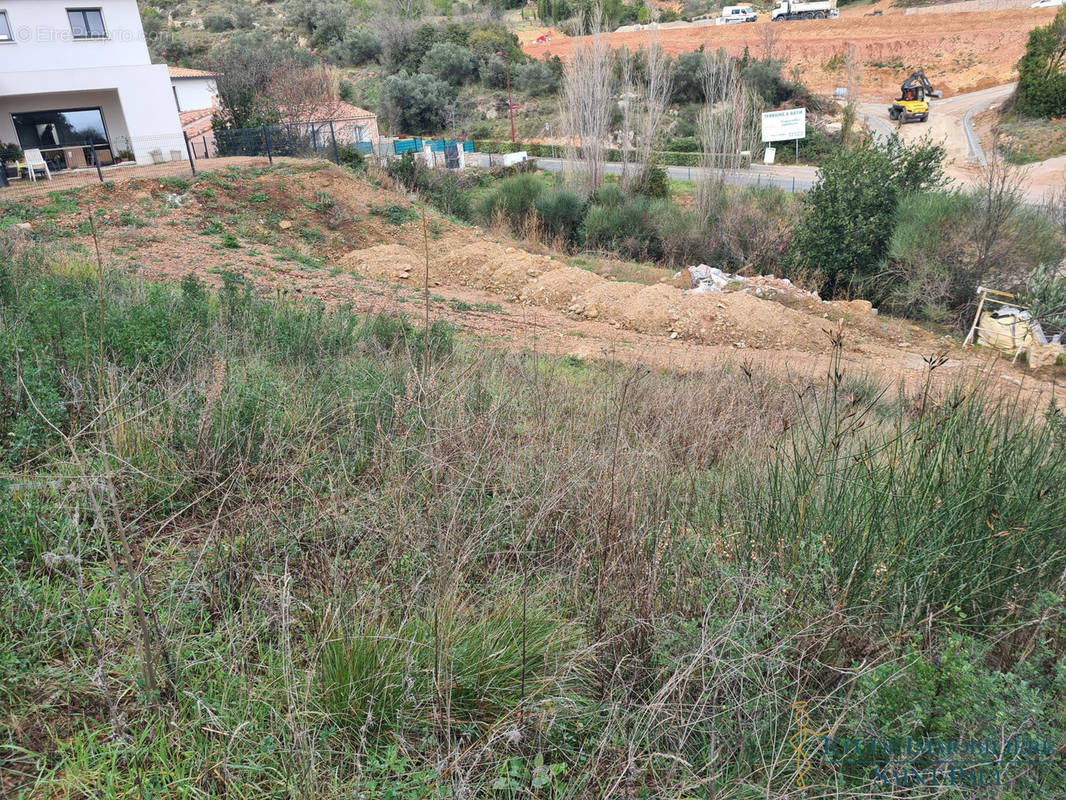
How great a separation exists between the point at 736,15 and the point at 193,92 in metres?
52.4

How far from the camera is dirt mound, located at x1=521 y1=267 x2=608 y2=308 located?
1490 cm

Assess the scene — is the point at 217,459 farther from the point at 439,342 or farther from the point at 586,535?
the point at 439,342

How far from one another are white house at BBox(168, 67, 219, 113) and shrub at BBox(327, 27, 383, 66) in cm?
2260

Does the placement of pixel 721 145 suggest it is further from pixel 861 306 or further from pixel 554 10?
pixel 554 10

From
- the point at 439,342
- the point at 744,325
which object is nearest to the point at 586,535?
the point at 439,342

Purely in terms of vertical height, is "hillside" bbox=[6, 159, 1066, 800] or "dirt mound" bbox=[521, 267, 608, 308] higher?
"hillside" bbox=[6, 159, 1066, 800]

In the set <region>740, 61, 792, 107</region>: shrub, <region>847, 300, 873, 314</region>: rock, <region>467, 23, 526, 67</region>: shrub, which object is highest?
<region>467, 23, 526, 67</region>: shrub

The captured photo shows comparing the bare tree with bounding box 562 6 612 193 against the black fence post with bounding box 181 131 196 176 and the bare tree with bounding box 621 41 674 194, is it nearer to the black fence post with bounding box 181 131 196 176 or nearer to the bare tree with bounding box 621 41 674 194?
the bare tree with bounding box 621 41 674 194

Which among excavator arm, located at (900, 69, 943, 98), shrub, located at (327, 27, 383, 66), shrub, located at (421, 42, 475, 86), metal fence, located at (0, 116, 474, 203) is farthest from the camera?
shrub, located at (327, 27, 383, 66)

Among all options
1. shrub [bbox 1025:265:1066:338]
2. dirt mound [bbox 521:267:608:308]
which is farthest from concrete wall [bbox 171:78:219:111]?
shrub [bbox 1025:265:1066:338]

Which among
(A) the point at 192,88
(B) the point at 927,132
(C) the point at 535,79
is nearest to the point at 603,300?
(B) the point at 927,132

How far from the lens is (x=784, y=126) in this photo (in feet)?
122

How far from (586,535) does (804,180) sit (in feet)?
111

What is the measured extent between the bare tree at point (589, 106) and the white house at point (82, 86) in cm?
1443
